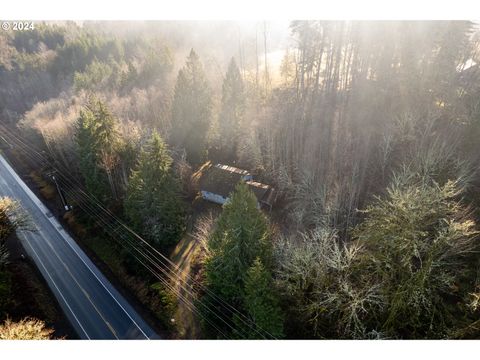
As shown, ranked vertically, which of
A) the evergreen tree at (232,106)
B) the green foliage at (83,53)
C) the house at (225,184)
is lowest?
the house at (225,184)

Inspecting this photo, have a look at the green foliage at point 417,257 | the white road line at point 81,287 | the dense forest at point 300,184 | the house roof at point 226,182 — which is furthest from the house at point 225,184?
the white road line at point 81,287

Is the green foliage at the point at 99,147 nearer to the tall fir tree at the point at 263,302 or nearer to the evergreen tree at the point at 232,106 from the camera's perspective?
the evergreen tree at the point at 232,106

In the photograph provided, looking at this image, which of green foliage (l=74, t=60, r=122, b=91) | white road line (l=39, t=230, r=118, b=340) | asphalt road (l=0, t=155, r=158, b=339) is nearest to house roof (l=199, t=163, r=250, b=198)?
asphalt road (l=0, t=155, r=158, b=339)

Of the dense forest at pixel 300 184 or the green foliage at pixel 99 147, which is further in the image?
the green foliage at pixel 99 147

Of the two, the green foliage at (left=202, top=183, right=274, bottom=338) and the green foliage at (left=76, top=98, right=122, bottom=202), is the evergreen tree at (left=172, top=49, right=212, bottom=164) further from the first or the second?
the green foliage at (left=202, top=183, right=274, bottom=338)

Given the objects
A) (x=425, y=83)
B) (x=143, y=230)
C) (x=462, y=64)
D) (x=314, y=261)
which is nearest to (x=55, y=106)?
(x=143, y=230)

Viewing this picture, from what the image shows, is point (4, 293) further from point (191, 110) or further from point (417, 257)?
point (417, 257)

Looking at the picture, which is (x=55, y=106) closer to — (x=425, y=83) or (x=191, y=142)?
(x=191, y=142)
